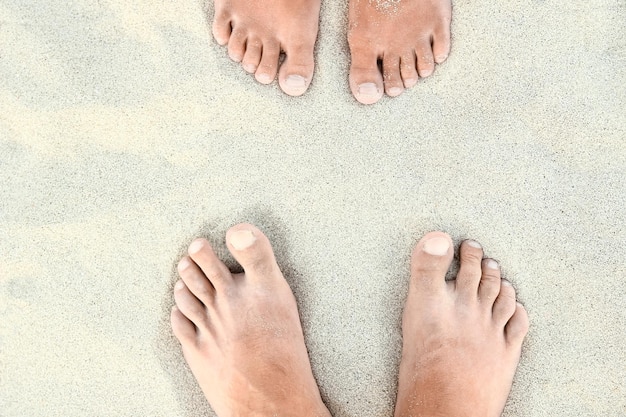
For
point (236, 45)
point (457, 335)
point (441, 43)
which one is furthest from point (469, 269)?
point (236, 45)

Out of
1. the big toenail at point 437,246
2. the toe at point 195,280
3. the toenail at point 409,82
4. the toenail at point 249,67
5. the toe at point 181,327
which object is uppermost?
the toenail at point 409,82

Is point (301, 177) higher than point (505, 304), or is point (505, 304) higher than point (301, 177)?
point (301, 177)

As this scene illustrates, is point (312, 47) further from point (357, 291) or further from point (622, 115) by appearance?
point (622, 115)

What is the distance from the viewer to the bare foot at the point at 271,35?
4.10 ft

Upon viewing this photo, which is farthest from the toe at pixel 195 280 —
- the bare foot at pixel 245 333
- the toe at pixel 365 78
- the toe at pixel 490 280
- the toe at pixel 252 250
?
the toe at pixel 490 280

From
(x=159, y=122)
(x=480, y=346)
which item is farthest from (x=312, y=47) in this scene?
(x=480, y=346)

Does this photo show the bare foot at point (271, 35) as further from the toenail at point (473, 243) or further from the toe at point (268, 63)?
the toenail at point (473, 243)

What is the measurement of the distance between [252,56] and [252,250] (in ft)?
1.54

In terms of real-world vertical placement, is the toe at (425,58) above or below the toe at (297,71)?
above

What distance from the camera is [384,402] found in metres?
1.29

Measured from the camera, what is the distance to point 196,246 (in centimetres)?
126

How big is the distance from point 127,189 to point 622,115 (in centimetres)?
121

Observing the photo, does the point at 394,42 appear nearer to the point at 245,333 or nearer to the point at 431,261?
the point at 431,261

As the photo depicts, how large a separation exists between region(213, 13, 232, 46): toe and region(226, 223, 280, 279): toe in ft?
1.49
